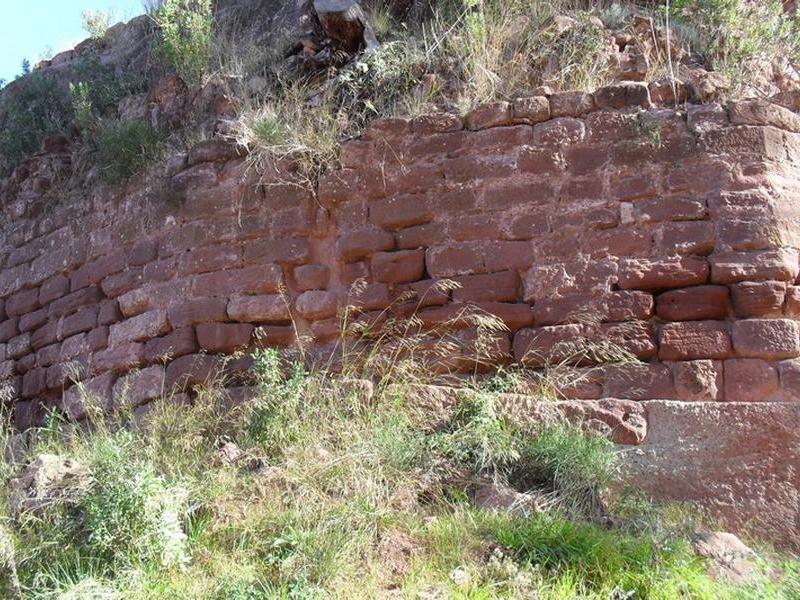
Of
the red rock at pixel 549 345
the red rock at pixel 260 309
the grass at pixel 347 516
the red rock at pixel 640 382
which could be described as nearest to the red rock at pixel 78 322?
the red rock at pixel 260 309

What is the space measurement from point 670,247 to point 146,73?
480 cm

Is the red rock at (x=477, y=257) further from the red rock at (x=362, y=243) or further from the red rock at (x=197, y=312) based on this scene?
the red rock at (x=197, y=312)

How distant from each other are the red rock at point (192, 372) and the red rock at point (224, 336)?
0.07 m

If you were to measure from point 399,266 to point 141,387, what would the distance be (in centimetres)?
178

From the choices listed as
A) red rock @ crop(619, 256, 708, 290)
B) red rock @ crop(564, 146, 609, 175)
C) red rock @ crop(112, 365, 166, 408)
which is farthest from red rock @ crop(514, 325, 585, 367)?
red rock @ crop(112, 365, 166, 408)

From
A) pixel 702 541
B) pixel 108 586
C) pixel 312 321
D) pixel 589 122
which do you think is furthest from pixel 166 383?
pixel 702 541

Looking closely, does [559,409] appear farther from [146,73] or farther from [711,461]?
[146,73]

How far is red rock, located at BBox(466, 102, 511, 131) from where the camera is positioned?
5473 millimetres

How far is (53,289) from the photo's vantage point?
689 centimetres

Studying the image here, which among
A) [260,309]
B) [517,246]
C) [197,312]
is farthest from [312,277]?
[517,246]

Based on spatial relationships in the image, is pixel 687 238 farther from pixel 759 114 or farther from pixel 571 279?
pixel 759 114

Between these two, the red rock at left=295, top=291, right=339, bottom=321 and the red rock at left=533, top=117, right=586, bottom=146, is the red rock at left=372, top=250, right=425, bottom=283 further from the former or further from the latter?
the red rock at left=533, top=117, right=586, bottom=146

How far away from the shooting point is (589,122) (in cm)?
535

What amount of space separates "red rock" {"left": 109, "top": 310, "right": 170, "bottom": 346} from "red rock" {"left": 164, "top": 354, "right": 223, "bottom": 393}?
287 millimetres
